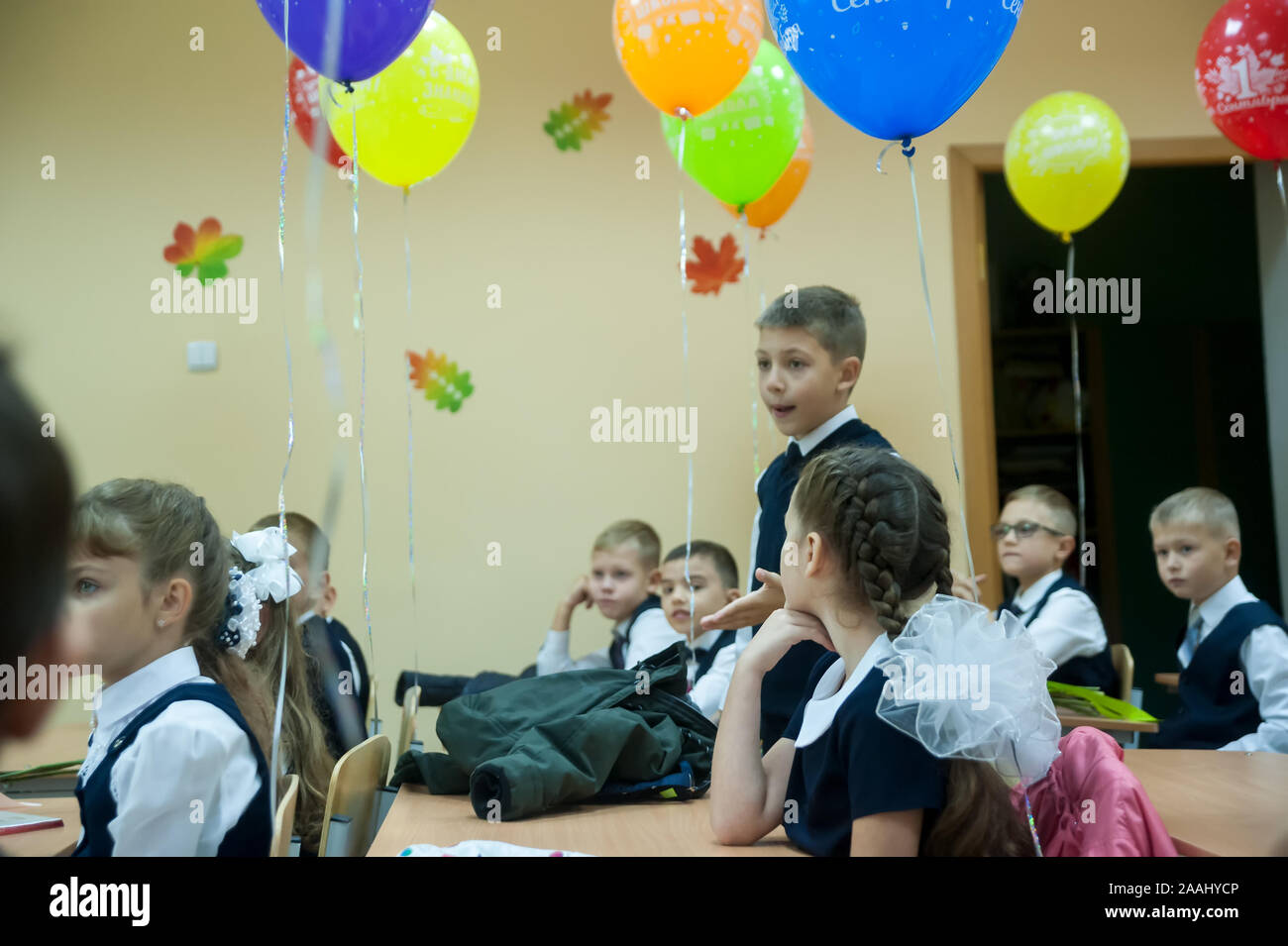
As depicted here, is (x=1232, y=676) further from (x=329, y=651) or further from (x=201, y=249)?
(x=201, y=249)

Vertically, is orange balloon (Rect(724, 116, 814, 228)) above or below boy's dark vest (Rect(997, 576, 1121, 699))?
above

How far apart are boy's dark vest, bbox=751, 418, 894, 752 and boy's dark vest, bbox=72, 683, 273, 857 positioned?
0.87m

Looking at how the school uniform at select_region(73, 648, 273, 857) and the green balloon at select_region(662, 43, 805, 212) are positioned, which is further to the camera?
the green balloon at select_region(662, 43, 805, 212)

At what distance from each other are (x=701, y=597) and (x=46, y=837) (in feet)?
5.95

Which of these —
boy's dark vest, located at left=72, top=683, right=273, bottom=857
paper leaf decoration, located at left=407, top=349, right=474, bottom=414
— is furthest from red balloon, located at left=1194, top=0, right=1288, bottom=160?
boy's dark vest, located at left=72, top=683, right=273, bottom=857

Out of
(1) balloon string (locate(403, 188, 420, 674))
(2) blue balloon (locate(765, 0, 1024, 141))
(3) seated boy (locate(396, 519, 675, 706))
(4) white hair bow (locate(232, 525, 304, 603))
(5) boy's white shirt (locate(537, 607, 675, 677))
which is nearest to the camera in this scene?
(4) white hair bow (locate(232, 525, 304, 603))

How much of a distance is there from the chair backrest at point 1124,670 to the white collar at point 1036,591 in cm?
24

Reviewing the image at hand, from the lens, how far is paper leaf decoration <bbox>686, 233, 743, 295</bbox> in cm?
386

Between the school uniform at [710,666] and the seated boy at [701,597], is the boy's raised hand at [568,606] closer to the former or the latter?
the seated boy at [701,597]

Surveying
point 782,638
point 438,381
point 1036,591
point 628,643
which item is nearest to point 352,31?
point 782,638

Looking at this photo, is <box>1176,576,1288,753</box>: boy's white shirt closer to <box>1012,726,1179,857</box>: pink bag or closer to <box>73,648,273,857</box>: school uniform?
<box>1012,726,1179,857</box>: pink bag
